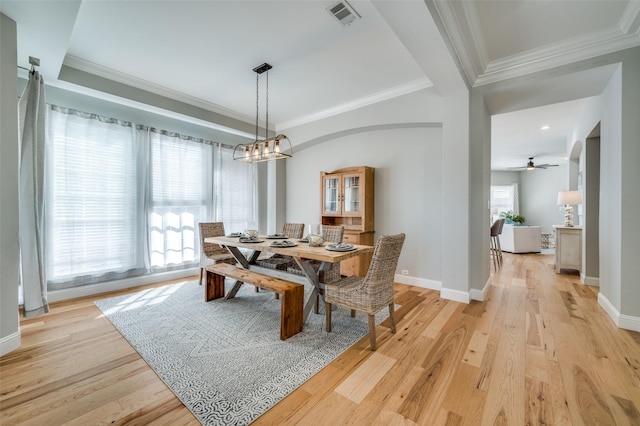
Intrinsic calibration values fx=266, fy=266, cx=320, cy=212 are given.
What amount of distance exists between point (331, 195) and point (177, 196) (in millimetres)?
2528

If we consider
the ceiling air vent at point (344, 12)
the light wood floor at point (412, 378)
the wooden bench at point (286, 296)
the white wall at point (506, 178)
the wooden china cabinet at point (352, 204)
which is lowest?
the light wood floor at point (412, 378)

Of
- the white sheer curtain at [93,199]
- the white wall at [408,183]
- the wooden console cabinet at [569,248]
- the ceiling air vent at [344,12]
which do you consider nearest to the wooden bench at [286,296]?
the white sheer curtain at [93,199]

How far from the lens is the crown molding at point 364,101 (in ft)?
11.5

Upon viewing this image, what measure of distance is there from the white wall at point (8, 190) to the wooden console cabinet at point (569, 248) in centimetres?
715

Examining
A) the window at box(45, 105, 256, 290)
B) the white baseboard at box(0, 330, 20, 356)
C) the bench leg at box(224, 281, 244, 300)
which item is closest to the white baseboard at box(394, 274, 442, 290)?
the bench leg at box(224, 281, 244, 300)

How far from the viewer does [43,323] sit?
265 centimetres

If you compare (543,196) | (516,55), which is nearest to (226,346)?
(516,55)

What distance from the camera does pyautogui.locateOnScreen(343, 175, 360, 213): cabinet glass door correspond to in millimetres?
4258

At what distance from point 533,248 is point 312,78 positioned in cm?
712

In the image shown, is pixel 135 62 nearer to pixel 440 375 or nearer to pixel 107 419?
pixel 107 419

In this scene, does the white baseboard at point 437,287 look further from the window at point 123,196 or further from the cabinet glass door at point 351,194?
the window at point 123,196

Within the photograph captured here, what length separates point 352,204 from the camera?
4312 mm

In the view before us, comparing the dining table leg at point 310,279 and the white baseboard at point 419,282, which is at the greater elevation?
the dining table leg at point 310,279

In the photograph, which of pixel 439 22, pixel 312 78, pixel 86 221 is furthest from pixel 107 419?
pixel 312 78
